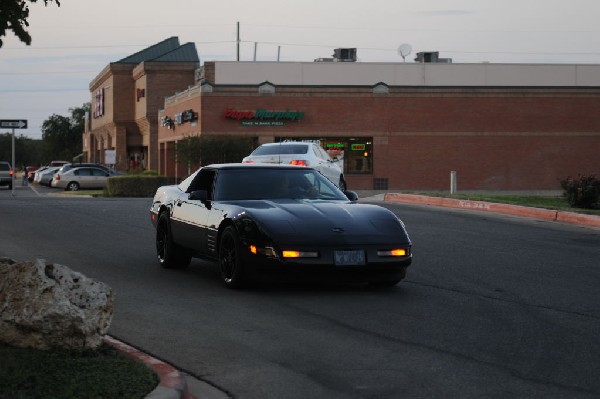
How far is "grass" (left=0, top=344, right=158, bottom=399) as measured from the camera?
19.0ft

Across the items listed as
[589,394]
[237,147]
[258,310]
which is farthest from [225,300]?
[237,147]

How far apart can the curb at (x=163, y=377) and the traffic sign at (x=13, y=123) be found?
114ft

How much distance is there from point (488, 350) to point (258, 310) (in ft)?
8.69

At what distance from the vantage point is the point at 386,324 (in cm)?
891

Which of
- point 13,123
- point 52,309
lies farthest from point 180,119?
point 52,309

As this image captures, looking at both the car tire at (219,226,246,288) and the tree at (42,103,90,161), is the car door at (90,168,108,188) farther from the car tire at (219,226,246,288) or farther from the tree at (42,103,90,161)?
the tree at (42,103,90,161)

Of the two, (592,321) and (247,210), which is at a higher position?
(247,210)

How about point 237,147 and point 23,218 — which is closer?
point 23,218

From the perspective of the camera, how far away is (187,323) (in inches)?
353

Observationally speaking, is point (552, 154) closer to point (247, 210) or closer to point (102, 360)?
point (247, 210)

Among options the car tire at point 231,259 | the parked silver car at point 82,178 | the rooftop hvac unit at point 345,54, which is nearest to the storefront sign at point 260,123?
the parked silver car at point 82,178

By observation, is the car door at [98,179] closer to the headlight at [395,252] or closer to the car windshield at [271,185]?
the car windshield at [271,185]

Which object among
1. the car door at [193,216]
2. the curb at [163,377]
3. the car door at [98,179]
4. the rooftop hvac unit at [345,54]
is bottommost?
the car door at [98,179]

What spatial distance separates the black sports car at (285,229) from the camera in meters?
10.4
